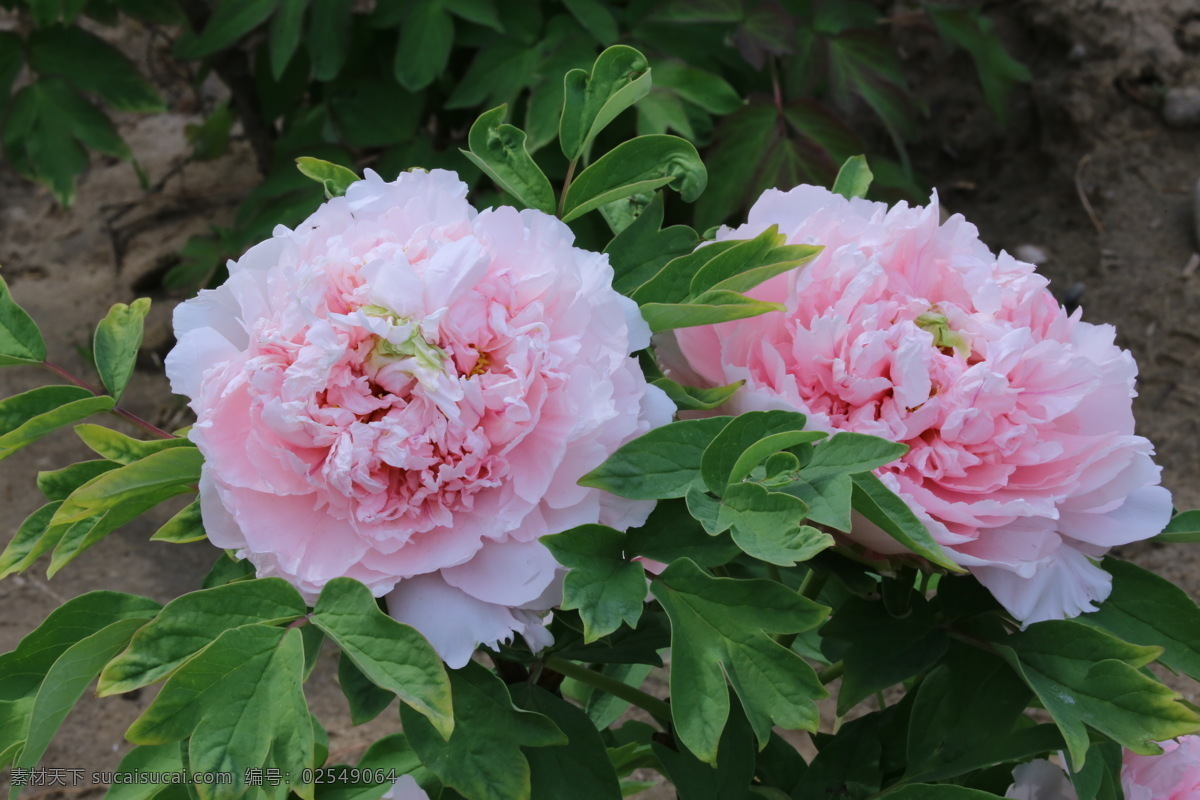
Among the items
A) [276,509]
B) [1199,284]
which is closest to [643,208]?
[276,509]

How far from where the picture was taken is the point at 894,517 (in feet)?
1.74

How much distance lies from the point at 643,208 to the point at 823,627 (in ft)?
0.96

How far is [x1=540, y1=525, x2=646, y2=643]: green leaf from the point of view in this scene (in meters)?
0.53

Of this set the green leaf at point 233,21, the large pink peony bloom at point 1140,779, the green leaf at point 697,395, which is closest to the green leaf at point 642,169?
the green leaf at point 697,395

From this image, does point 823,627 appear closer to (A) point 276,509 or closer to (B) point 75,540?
(A) point 276,509

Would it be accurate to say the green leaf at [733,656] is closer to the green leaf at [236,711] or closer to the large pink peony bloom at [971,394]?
the large pink peony bloom at [971,394]

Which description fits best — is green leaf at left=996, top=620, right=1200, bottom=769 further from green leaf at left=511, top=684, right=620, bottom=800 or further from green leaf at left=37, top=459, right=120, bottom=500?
green leaf at left=37, top=459, right=120, bottom=500

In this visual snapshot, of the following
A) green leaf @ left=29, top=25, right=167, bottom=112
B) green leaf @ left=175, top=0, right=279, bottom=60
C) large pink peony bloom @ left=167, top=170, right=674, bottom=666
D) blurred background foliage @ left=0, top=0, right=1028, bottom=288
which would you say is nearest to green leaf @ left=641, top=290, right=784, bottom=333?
large pink peony bloom @ left=167, top=170, right=674, bottom=666

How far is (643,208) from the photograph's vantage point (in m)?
0.74

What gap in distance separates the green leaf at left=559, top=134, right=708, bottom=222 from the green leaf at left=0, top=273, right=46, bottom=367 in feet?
1.09

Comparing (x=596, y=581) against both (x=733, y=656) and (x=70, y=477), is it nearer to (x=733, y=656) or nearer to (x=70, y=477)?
(x=733, y=656)

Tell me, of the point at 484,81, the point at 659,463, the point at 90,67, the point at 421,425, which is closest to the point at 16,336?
the point at 421,425

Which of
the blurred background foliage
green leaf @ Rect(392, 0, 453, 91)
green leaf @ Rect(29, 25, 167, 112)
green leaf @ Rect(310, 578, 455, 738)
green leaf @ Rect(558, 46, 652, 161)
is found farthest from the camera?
green leaf @ Rect(29, 25, 167, 112)

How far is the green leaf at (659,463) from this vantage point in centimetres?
54
